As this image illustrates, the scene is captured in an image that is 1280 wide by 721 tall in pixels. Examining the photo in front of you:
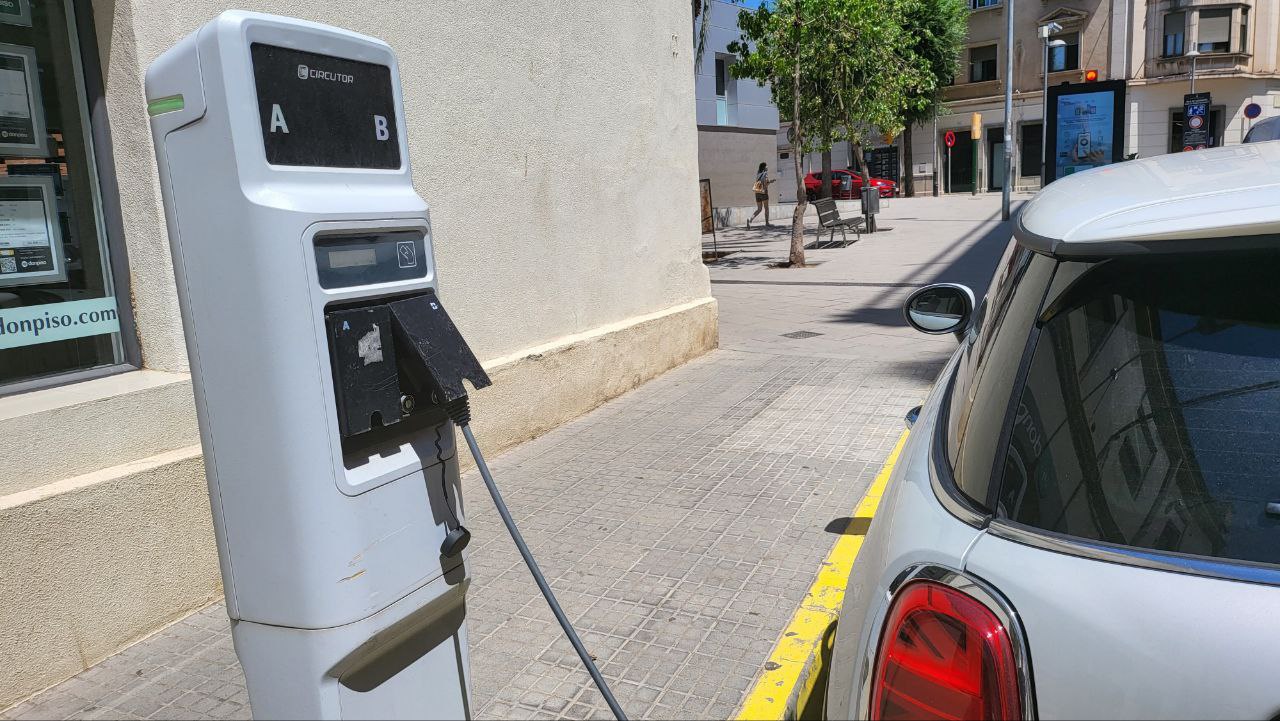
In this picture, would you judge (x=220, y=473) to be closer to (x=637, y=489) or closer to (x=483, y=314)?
(x=637, y=489)

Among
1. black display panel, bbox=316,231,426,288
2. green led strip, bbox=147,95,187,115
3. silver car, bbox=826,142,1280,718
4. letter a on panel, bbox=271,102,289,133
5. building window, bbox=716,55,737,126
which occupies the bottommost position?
silver car, bbox=826,142,1280,718

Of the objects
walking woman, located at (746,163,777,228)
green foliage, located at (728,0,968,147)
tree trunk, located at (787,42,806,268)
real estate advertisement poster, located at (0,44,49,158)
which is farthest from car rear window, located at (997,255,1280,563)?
walking woman, located at (746,163,777,228)

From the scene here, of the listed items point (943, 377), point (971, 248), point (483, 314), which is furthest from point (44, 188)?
point (971, 248)

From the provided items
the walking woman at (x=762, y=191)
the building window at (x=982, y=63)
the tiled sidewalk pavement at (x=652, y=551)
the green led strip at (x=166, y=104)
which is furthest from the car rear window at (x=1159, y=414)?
the building window at (x=982, y=63)

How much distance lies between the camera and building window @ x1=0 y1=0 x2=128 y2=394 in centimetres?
359

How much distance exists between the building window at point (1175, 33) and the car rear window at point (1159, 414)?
45119 mm

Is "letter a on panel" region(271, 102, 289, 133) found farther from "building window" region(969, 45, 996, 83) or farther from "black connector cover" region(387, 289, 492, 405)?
"building window" region(969, 45, 996, 83)

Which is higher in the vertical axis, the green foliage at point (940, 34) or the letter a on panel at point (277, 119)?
the green foliage at point (940, 34)

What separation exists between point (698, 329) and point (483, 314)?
317 cm

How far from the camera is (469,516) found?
16.1 ft

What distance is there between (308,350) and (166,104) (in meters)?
0.52

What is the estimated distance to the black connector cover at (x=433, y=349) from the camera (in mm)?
1814

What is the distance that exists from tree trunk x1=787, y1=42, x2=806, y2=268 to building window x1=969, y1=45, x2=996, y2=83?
31659mm

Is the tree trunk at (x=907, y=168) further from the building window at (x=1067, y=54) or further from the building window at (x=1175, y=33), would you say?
the building window at (x=1175, y=33)
